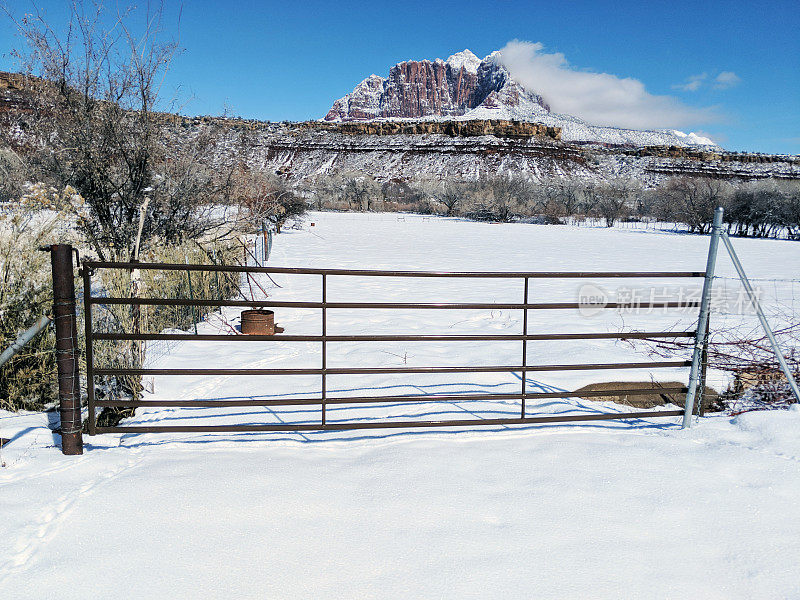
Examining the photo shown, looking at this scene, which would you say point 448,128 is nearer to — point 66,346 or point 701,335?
point 701,335

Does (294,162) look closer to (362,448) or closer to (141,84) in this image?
(141,84)

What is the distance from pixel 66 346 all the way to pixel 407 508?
223cm

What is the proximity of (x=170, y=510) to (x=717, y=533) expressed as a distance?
8.91ft

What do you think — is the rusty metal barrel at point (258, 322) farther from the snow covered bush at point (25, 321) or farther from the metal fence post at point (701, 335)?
the metal fence post at point (701, 335)

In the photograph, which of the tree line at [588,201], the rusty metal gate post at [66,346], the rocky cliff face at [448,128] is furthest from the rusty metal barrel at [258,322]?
the rocky cliff face at [448,128]

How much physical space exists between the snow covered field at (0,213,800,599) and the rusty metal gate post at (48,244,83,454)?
0.18 m

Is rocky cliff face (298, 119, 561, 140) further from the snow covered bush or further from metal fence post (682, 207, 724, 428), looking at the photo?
metal fence post (682, 207, 724, 428)

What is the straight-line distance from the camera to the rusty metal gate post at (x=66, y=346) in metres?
3.29

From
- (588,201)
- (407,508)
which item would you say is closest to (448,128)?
(588,201)

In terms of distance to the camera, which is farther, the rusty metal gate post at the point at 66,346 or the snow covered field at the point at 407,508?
the rusty metal gate post at the point at 66,346

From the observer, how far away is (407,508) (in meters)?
2.92

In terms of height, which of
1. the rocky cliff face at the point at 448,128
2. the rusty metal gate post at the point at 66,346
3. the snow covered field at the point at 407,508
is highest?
the rocky cliff face at the point at 448,128

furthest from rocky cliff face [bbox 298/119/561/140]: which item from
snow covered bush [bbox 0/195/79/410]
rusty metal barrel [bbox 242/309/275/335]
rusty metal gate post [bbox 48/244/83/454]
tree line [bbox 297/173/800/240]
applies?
rusty metal gate post [bbox 48/244/83/454]

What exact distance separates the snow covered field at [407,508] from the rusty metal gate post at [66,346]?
179mm
